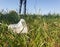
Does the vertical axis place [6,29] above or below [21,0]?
below

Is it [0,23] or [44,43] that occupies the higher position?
[0,23]

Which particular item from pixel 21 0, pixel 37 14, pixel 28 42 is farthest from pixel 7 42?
pixel 21 0

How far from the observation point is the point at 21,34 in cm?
529

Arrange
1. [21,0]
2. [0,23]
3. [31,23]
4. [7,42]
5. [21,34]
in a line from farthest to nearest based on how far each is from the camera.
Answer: [21,0], [31,23], [0,23], [21,34], [7,42]

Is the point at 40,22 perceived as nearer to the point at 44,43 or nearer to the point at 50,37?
the point at 50,37

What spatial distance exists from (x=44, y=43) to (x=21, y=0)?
232 inches

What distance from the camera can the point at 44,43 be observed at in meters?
5.01

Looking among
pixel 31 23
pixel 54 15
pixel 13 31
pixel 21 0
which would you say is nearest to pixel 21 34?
pixel 13 31

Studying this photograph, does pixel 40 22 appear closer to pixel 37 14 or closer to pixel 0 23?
pixel 37 14

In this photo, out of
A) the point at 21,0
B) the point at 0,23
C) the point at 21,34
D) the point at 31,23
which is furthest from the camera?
the point at 21,0

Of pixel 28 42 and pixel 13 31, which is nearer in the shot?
pixel 28 42

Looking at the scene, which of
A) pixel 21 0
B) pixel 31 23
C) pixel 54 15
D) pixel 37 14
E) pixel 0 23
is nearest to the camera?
pixel 0 23

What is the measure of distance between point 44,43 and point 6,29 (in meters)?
0.98

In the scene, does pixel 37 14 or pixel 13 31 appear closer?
pixel 13 31
